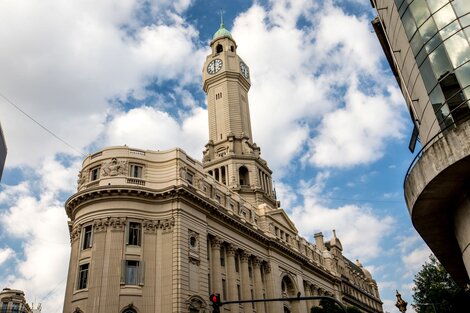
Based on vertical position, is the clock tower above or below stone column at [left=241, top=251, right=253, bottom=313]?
above

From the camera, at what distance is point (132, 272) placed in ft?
123

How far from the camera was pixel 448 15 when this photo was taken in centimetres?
2039

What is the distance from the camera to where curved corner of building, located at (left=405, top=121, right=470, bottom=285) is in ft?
57.9

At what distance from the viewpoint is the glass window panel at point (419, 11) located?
2153cm

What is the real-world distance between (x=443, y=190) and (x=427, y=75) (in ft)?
19.4

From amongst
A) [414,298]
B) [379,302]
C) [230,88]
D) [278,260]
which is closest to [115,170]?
[278,260]

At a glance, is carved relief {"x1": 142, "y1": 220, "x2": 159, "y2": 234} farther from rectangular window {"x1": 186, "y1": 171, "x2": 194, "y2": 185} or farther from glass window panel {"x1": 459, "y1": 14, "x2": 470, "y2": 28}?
glass window panel {"x1": 459, "y1": 14, "x2": 470, "y2": 28}

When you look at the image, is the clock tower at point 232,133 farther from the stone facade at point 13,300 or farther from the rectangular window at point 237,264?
the stone facade at point 13,300

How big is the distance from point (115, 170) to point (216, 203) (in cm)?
1088

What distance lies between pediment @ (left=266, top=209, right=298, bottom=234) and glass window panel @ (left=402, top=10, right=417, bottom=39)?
3840cm

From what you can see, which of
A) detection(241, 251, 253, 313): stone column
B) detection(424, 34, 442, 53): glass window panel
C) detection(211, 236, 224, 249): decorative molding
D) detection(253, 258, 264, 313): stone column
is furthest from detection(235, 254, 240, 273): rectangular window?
detection(424, 34, 442, 53): glass window panel

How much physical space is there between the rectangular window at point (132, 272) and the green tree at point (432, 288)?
A: 35848mm

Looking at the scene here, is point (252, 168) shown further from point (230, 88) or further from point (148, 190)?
point (148, 190)

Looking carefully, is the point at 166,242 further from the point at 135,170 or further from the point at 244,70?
the point at 244,70
